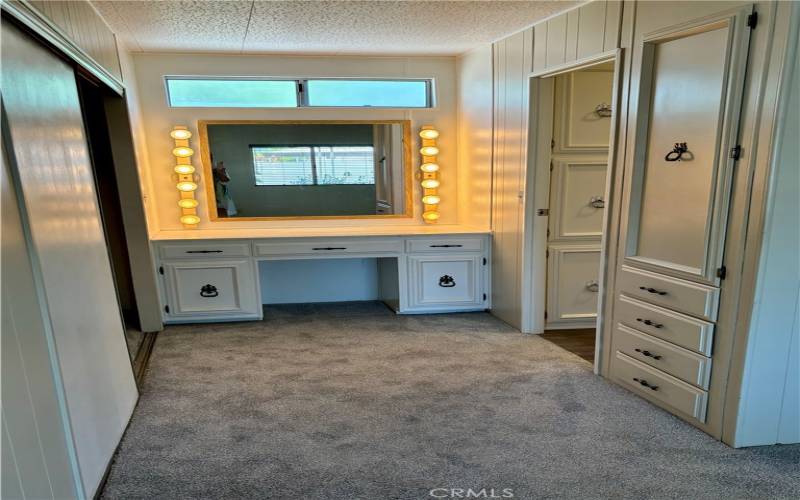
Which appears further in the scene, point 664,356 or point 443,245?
point 443,245

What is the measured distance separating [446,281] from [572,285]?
104 cm

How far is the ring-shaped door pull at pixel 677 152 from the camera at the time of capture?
2.20m

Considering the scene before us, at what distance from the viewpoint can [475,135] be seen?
402 centimetres

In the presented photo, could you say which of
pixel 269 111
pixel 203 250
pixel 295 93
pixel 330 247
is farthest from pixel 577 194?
pixel 203 250

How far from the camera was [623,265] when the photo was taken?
258cm

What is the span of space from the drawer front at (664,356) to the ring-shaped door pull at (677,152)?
3.09 feet

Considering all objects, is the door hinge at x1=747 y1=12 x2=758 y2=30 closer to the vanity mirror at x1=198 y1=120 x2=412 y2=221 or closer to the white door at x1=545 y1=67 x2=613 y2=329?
the white door at x1=545 y1=67 x2=613 y2=329

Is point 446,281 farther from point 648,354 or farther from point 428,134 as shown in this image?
point 648,354

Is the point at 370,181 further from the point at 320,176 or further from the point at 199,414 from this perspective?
the point at 199,414

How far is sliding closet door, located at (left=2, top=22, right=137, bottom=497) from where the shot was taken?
1.56 metres

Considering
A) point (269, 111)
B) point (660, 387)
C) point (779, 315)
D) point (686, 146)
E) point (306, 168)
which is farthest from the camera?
point (306, 168)

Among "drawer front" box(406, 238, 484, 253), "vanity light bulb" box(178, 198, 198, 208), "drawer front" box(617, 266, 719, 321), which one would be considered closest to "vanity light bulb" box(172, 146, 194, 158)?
"vanity light bulb" box(178, 198, 198, 208)

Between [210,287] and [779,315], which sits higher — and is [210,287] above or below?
below
